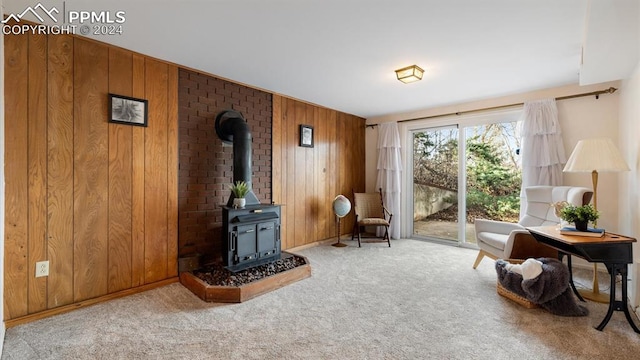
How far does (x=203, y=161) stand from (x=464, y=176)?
3.72 metres

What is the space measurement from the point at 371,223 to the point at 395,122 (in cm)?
184

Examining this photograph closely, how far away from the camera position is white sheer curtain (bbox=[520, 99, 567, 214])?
3379 mm

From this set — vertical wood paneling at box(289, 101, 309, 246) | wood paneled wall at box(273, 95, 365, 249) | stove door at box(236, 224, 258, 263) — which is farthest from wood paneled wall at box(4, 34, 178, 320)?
vertical wood paneling at box(289, 101, 309, 246)

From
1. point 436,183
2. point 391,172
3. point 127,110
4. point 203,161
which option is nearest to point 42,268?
point 127,110

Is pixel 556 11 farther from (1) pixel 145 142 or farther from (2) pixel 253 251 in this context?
(1) pixel 145 142

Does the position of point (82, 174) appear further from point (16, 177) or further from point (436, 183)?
point (436, 183)

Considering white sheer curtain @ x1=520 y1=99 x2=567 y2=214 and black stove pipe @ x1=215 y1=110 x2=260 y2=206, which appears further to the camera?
white sheer curtain @ x1=520 y1=99 x2=567 y2=214

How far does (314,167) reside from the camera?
4.45 meters

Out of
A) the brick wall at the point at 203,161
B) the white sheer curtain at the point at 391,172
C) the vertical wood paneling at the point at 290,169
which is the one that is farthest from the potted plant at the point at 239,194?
the white sheer curtain at the point at 391,172

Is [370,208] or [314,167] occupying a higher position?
[314,167]

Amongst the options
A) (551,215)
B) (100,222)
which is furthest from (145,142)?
(551,215)

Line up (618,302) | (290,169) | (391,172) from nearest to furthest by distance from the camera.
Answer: (618,302), (290,169), (391,172)

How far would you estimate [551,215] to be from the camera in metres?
3.03

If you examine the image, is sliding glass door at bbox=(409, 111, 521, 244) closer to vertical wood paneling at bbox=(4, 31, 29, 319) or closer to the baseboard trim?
the baseboard trim
